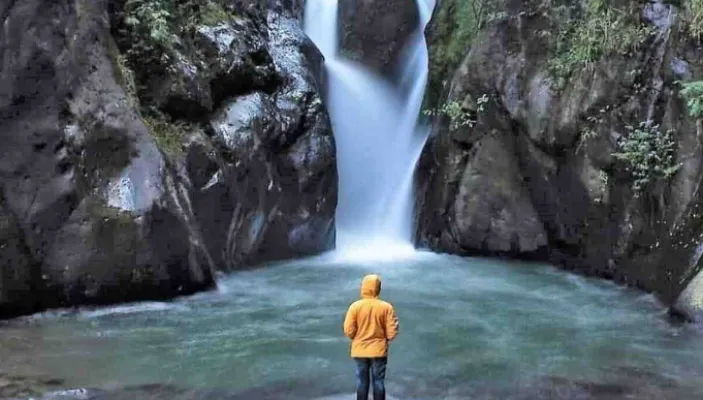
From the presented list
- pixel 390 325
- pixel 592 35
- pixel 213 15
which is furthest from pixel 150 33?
pixel 390 325

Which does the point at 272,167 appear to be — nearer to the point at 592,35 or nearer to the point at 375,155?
the point at 375,155

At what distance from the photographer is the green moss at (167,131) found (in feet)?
41.5

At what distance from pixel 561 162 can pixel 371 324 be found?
9759mm

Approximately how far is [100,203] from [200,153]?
308 centimetres

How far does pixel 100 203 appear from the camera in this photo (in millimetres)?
10438

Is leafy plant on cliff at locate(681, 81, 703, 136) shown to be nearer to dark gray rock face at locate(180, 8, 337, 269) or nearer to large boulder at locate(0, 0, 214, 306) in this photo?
large boulder at locate(0, 0, 214, 306)

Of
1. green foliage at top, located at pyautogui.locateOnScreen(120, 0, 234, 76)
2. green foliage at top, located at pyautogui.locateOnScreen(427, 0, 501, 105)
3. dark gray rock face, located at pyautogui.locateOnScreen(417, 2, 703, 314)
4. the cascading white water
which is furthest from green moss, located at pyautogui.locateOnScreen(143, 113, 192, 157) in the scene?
green foliage at top, located at pyautogui.locateOnScreen(427, 0, 501, 105)

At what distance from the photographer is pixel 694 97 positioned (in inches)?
405

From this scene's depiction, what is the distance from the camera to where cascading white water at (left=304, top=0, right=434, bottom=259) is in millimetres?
18531

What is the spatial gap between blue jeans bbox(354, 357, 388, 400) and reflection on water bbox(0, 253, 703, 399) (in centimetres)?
101

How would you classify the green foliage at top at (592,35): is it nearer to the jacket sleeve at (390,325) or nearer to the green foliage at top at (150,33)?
the green foliage at top at (150,33)

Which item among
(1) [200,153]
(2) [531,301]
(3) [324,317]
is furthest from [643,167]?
(1) [200,153]

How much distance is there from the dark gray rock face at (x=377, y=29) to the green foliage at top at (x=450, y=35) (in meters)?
2.89

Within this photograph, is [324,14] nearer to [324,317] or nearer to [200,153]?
[200,153]
